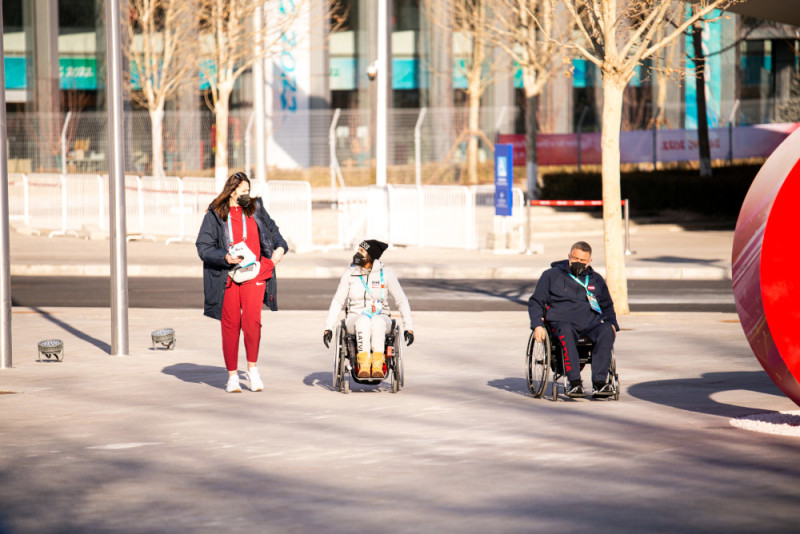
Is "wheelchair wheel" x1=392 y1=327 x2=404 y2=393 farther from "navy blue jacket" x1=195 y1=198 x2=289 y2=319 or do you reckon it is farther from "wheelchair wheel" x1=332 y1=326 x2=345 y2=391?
"navy blue jacket" x1=195 y1=198 x2=289 y2=319

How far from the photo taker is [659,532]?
568 cm

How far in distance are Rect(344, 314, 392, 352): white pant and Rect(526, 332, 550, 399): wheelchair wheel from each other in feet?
3.70

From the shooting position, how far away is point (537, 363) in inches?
381

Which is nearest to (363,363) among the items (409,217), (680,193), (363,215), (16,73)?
(409,217)

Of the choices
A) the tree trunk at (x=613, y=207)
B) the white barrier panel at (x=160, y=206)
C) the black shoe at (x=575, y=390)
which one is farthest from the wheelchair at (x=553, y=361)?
the white barrier panel at (x=160, y=206)

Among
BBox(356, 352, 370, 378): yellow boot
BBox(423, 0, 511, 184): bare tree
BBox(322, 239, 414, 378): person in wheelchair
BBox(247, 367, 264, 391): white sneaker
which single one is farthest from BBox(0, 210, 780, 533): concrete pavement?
BBox(423, 0, 511, 184): bare tree

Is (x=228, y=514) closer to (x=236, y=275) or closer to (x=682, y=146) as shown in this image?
(x=236, y=275)

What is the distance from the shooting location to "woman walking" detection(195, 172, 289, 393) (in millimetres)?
9781

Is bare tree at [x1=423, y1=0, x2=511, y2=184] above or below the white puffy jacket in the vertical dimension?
above

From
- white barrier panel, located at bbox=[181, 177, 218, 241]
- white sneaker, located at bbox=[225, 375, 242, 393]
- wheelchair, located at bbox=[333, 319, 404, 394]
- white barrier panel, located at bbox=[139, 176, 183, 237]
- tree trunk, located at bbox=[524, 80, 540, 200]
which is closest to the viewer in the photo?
wheelchair, located at bbox=[333, 319, 404, 394]

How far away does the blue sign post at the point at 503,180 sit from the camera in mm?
24062

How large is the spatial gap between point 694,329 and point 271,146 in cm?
3106

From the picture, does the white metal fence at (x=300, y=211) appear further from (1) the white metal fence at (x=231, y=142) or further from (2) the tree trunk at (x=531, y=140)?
(1) the white metal fence at (x=231, y=142)

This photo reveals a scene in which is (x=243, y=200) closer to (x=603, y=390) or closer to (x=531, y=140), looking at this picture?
(x=603, y=390)
